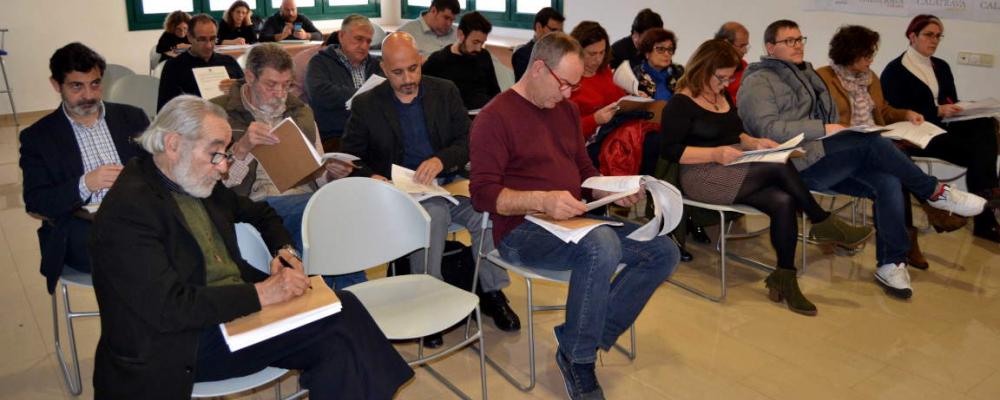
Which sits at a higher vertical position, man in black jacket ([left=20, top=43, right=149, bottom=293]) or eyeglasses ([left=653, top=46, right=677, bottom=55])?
eyeglasses ([left=653, top=46, right=677, bottom=55])

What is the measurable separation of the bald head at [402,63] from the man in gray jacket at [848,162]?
1623 millimetres

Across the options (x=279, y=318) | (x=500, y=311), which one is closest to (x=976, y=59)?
(x=500, y=311)

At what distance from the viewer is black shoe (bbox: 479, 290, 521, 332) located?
3436 millimetres

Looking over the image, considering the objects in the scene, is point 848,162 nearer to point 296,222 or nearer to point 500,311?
point 500,311

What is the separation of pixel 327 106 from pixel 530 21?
167 inches

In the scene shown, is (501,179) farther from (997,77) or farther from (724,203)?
(997,77)

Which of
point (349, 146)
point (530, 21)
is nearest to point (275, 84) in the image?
point (349, 146)

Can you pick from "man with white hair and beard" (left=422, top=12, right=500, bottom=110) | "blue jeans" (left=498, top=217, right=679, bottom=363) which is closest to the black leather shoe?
"blue jeans" (left=498, top=217, right=679, bottom=363)

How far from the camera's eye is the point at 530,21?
8.27m

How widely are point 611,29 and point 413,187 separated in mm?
4720

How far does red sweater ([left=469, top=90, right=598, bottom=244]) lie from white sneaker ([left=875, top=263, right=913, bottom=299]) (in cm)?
175

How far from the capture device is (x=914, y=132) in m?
4.21

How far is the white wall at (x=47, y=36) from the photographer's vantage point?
7875 mm

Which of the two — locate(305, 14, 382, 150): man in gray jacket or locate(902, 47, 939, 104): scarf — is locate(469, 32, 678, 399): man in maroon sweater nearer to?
locate(305, 14, 382, 150): man in gray jacket
